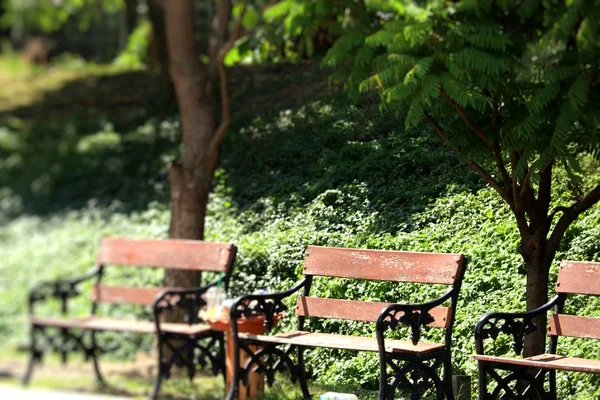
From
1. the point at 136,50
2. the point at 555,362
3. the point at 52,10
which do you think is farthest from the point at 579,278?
the point at 52,10

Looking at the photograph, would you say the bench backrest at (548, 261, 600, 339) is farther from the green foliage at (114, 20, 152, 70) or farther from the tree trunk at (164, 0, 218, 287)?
the green foliage at (114, 20, 152, 70)

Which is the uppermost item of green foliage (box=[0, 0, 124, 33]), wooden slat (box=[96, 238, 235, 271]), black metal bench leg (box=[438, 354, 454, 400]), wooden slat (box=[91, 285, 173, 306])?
green foliage (box=[0, 0, 124, 33])

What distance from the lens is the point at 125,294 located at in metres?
8.58

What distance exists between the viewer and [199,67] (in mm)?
9703

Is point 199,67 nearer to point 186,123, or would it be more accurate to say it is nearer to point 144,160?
point 186,123

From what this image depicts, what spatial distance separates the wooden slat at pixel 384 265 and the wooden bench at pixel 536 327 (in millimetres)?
493

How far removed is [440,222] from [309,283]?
117cm

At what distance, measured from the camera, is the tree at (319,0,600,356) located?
6.09 metres

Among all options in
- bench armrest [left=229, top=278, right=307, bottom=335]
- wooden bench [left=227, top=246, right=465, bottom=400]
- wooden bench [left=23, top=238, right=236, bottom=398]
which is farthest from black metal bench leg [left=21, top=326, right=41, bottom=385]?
bench armrest [left=229, top=278, right=307, bottom=335]

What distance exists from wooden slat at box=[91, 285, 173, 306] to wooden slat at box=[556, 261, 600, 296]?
3.65 metres

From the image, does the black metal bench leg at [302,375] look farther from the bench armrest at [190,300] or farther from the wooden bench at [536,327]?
the wooden bench at [536,327]

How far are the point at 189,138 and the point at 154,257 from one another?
1.52m

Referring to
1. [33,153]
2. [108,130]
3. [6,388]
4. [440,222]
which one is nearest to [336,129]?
[440,222]

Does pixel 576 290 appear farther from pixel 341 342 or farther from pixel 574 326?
pixel 341 342
